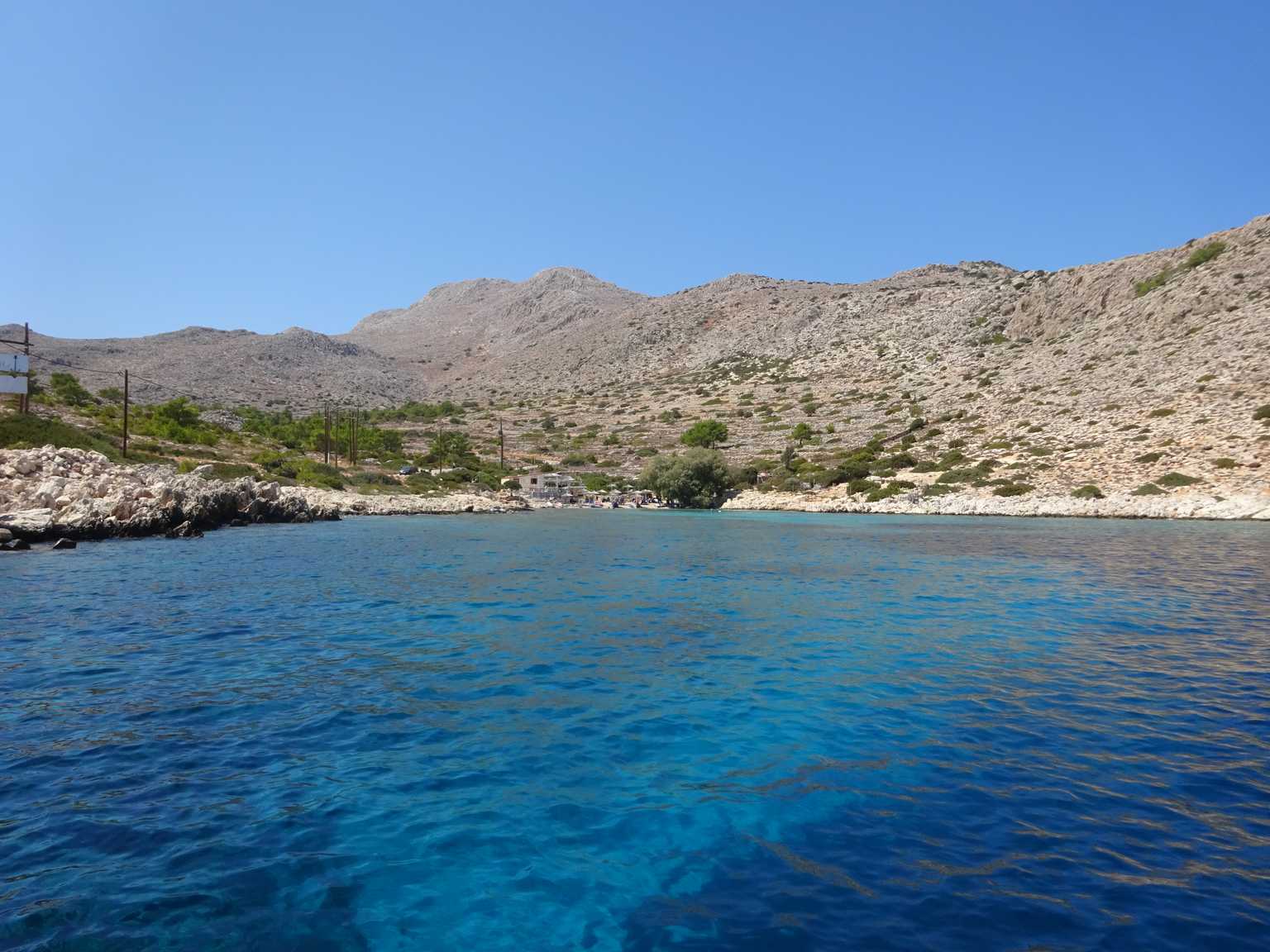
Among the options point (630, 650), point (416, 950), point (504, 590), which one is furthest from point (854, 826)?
point (504, 590)

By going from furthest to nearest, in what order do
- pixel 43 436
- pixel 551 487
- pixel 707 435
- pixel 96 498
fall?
pixel 707 435
pixel 551 487
pixel 43 436
pixel 96 498

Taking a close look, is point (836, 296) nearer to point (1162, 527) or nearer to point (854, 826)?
point (1162, 527)

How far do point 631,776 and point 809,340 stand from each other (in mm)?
118619

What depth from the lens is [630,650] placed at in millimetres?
12047

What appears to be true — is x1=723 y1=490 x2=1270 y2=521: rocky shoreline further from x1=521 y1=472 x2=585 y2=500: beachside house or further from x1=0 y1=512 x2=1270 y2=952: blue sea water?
x1=0 y1=512 x2=1270 y2=952: blue sea water

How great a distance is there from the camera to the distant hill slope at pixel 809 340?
6619 centimetres

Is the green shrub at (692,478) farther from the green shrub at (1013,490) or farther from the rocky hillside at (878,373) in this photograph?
the green shrub at (1013,490)

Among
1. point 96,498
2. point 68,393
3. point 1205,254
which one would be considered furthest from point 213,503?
point 1205,254

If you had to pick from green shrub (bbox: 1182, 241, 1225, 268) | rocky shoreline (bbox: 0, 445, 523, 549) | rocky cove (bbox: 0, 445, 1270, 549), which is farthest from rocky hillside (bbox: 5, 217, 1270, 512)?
rocky shoreline (bbox: 0, 445, 523, 549)

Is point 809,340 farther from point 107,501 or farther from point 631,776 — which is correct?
point 631,776

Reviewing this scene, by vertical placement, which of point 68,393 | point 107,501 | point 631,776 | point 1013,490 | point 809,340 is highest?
point 809,340

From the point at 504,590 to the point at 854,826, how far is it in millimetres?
Answer: 13645

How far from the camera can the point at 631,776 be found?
22.6ft

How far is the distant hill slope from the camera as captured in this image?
66.2 m
